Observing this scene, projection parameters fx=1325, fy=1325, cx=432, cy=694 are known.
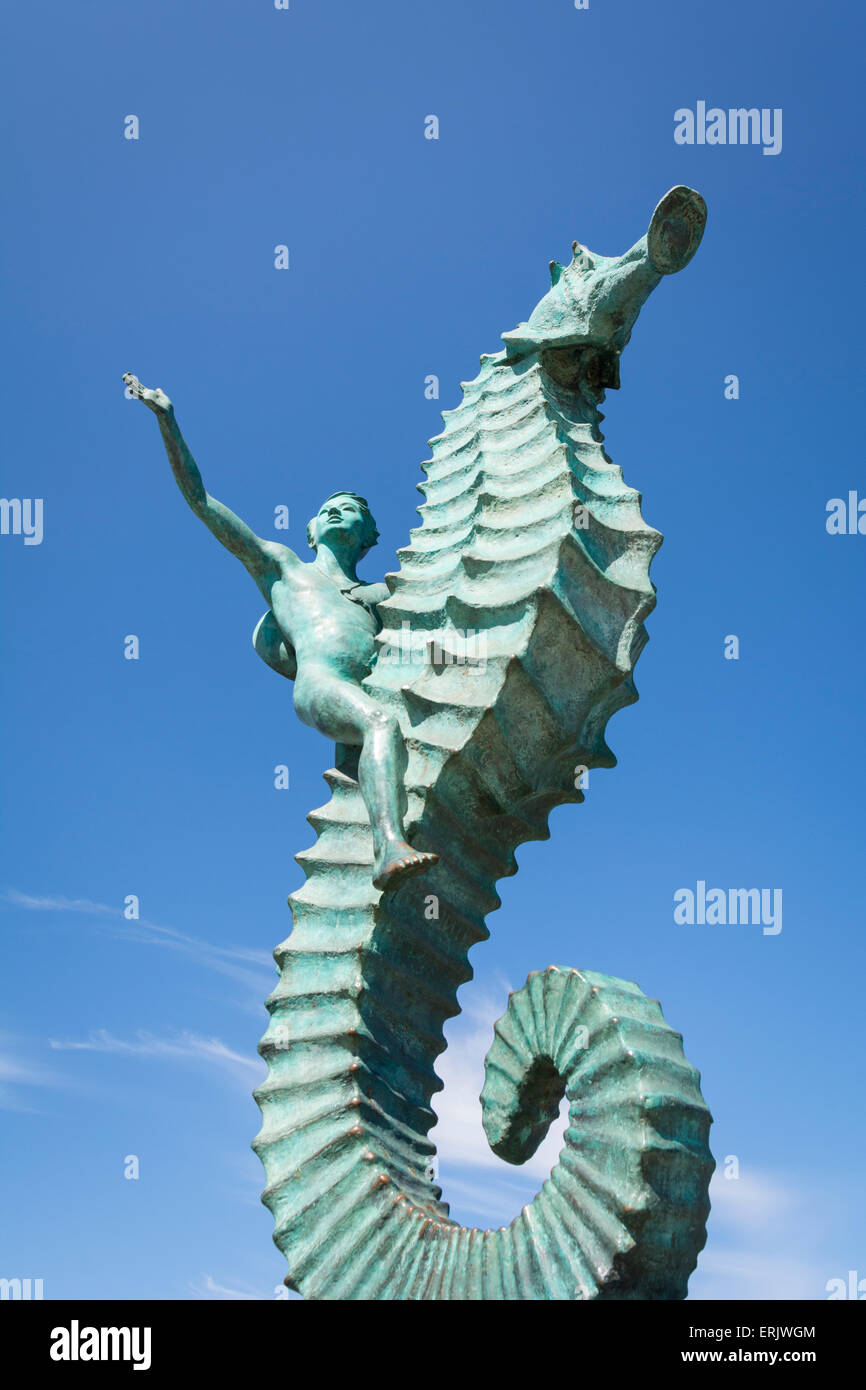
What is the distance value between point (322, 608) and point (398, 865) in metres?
2.64

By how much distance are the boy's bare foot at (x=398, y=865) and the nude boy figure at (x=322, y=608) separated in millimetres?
548

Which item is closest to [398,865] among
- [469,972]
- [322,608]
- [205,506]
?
[469,972]

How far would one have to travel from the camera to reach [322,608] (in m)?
8.37

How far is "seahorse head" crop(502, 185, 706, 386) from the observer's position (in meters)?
8.19

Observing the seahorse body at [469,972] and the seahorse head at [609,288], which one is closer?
the seahorse body at [469,972]

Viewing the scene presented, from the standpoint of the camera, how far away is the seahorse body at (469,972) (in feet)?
19.0

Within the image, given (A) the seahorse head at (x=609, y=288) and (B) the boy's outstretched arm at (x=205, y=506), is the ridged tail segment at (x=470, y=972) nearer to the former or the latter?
(A) the seahorse head at (x=609, y=288)

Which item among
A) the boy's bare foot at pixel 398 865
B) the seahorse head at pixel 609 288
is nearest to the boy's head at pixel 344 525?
the seahorse head at pixel 609 288

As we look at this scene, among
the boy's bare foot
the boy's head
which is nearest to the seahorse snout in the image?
the boy's head

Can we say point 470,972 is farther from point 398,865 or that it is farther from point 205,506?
point 205,506
